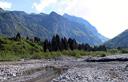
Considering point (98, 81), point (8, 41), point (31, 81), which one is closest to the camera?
point (98, 81)

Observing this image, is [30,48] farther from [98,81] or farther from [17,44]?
[98,81]

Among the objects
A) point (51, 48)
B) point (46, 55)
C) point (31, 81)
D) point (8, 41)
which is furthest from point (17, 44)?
point (31, 81)

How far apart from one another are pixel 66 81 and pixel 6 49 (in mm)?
146525

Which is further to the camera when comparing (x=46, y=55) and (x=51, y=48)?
(x=51, y=48)

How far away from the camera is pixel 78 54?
513ft

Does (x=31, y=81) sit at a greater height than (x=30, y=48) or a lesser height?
lesser

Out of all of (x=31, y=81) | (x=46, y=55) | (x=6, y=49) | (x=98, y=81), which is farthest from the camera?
(x=6, y=49)

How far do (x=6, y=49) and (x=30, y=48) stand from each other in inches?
635

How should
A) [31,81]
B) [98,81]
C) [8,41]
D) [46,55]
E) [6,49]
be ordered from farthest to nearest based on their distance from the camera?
[8,41], [6,49], [46,55], [31,81], [98,81]

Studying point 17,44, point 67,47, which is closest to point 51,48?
point 67,47

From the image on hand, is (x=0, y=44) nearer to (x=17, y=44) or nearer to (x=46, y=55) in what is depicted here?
(x=17, y=44)

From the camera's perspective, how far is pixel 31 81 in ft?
147

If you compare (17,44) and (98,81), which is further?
(17,44)

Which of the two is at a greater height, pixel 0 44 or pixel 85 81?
pixel 0 44
